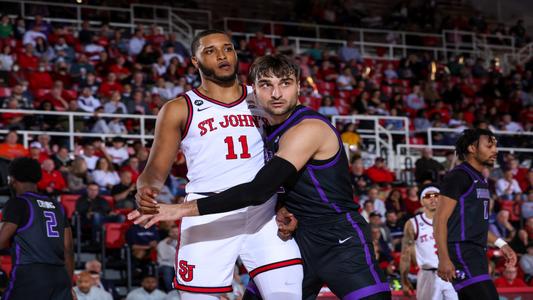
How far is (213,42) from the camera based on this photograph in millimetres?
5812

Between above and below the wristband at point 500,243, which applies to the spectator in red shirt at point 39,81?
above

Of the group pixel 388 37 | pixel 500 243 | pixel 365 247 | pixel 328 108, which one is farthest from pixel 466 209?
pixel 388 37

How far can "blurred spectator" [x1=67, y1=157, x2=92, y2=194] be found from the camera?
531 inches

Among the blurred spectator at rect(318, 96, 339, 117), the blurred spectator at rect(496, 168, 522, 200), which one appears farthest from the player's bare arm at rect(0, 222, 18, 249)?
the blurred spectator at rect(496, 168, 522, 200)

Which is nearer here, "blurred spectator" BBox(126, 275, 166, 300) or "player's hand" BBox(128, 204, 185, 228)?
"player's hand" BBox(128, 204, 185, 228)

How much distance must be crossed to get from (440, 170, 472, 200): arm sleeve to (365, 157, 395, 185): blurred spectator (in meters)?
8.89

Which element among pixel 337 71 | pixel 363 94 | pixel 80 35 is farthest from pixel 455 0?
pixel 80 35

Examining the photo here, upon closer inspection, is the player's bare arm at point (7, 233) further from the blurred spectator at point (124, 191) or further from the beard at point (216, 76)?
the blurred spectator at point (124, 191)

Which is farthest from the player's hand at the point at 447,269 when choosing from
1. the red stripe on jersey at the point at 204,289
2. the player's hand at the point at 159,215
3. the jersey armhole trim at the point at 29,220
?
the jersey armhole trim at the point at 29,220

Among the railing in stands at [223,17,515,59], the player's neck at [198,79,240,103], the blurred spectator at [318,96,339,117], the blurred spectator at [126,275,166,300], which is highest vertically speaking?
the railing in stands at [223,17,515,59]

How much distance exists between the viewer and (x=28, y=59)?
55.8 ft

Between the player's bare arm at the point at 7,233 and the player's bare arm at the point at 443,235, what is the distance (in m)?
3.39

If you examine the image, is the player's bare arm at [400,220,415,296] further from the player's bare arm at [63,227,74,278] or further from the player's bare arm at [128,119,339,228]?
the player's bare arm at [128,119,339,228]

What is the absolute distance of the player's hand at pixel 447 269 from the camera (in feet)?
23.3
